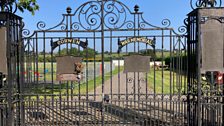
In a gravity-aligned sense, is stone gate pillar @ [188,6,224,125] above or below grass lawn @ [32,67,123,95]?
above

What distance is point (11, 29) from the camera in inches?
272

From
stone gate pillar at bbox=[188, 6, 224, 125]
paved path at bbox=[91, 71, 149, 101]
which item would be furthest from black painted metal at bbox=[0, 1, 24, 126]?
stone gate pillar at bbox=[188, 6, 224, 125]

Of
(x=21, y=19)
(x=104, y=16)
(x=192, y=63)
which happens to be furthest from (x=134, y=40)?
(x=21, y=19)

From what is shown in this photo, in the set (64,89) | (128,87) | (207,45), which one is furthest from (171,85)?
(128,87)

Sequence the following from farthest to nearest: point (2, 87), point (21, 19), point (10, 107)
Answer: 1. point (21, 19)
2. point (2, 87)
3. point (10, 107)

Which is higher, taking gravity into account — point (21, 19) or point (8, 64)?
point (21, 19)

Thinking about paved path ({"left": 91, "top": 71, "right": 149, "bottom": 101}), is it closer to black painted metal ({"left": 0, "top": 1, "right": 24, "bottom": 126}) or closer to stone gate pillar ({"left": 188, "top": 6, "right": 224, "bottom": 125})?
stone gate pillar ({"left": 188, "top": 6, "right": 224, "bottom": 125})

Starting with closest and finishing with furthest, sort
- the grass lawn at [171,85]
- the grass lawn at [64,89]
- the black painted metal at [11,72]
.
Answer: the black painted metal at [11,72], the grass lawn at [171,85], the grass lawn at [64,89]

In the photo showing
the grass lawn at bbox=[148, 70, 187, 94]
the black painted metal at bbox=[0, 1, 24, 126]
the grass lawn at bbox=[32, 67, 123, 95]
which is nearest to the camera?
the black painted metal at bbox=[0, 1, 24, 126]

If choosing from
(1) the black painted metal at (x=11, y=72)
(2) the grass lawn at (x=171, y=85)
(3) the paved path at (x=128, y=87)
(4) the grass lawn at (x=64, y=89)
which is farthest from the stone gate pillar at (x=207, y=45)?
(1) the black painted metal at (x=11, y=72)

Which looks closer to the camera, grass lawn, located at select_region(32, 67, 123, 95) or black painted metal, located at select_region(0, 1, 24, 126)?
black painted metal, located at select_region(0, 1, 24, 126)

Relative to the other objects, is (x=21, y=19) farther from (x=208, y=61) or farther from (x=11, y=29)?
(x=208, y=61)

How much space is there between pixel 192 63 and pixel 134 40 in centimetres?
149

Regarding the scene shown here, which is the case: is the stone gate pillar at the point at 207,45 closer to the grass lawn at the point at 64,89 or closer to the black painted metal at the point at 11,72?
the grass lawn at the point at 64,89
